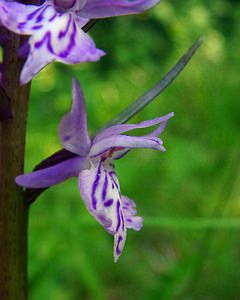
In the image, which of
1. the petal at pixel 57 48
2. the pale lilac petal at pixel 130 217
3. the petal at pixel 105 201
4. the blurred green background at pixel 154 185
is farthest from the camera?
the blurred green background at pixel 154 185

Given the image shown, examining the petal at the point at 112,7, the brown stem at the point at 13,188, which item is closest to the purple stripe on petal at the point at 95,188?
the brown stem at the point at 13,188

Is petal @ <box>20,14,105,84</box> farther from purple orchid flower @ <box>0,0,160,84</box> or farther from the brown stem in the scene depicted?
the brown stem

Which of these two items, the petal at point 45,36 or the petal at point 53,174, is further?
A: the petal at point 53,174

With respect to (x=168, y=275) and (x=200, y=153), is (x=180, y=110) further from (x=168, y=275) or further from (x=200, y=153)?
(x=168, y=275)

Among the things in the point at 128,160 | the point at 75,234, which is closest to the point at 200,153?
the point at 128,160

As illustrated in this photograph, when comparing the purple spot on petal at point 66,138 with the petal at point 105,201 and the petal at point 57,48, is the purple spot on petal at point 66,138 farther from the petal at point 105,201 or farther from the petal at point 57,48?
the petal at point 57,48
